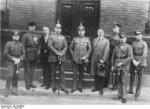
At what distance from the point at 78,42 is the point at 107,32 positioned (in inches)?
66.9

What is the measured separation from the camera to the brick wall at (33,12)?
43.2 ft

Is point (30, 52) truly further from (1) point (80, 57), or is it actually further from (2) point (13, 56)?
(1) point (80, 57)

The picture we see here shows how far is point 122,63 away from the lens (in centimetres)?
1081

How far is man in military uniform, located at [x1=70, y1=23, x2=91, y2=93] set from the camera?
1155 cm

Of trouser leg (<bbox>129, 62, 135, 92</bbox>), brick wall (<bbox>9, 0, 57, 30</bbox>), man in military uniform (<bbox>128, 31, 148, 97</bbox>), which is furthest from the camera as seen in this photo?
brick wall (<bbox>9, 0, 57, 30</bbox>)

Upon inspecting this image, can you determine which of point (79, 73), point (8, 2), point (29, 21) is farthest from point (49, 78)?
point (8, 2)

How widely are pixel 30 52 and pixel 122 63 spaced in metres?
2.72

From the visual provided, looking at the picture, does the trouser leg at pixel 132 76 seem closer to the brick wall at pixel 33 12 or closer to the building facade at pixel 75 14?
the building facade at pixel 75 14

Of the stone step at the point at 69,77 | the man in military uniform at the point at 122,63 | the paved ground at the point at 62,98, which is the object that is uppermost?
the man in military uniform at the point at 122,63

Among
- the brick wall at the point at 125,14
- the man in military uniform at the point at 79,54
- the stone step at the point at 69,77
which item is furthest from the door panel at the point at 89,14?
the man in military uniform at the point at 79,54

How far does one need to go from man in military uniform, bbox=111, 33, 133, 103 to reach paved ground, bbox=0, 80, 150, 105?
0.38 metres

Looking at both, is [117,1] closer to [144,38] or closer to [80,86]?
[144,38]

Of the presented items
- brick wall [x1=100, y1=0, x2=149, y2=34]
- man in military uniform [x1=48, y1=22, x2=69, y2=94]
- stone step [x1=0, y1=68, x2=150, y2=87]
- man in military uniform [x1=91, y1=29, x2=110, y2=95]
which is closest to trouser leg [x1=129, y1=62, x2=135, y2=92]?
man in military uniform [x1=91, y1=29, x2=110, y2=95]

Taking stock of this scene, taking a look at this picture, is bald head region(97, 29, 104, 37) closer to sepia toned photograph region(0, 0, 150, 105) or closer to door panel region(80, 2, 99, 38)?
sepia toned photograph region(0, 0, 150, 105)
